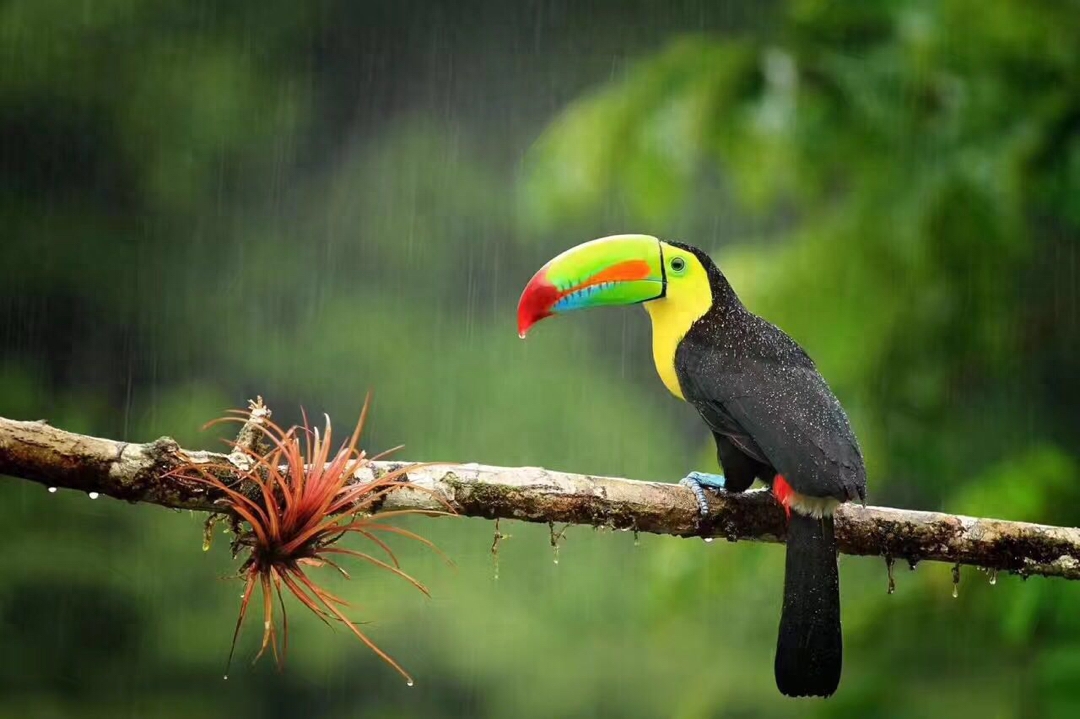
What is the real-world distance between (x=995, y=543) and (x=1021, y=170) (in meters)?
1.57

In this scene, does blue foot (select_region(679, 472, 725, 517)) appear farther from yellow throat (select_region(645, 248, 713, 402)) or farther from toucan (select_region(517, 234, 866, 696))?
yellow throat (select_region(645, 248, 713, 402))

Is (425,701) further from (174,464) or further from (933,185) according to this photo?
(174,464)

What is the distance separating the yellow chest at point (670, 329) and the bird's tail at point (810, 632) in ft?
1.82

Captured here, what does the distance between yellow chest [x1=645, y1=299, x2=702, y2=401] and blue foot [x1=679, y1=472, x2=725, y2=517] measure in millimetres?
205

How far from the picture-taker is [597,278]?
9.05ft

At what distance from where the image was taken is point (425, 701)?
8516 millimetres

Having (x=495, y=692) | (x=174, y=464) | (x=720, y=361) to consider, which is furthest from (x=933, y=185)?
(x=495, y=692)

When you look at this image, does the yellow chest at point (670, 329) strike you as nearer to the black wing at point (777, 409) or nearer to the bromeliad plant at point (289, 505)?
the black wing at point (777, 409)

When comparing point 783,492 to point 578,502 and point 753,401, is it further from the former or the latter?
point 578,502

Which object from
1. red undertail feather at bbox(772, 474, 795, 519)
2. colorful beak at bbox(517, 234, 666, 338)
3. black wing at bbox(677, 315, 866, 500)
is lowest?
red undertail feather at bbox(772, 474, 795, 519)

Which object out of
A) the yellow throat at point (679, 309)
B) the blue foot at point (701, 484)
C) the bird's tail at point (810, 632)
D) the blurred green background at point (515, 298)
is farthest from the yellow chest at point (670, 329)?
the blurred green background at point (515, 298)

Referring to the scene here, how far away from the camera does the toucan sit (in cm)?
233

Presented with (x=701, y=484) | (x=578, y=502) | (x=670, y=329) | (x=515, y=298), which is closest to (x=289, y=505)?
(x=578, y=502)

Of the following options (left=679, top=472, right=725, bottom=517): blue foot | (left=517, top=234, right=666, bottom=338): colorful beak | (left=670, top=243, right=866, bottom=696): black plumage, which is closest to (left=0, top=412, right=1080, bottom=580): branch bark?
(left=679, top=472, right=725, bottom=517): blue foot
